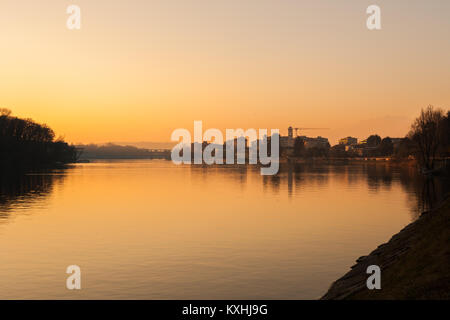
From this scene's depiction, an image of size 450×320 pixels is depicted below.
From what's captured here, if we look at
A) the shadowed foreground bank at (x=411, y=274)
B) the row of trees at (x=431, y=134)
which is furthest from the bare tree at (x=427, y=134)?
the shadowed foreground bank at (x=411, y=274)

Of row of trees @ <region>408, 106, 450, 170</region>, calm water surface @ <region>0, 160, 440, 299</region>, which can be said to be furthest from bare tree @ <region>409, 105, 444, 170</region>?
calm water surface @ <region>0, 160, 440, 299</region>

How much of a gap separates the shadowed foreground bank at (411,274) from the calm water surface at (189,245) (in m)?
1.83

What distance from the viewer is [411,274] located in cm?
2012

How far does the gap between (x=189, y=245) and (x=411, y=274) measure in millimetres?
19575

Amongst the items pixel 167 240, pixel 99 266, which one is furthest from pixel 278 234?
pixel 99 266

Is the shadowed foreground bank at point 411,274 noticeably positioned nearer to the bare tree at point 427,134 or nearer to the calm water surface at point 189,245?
the calm water surface at point 189,245

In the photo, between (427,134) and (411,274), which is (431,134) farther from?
(411,274)

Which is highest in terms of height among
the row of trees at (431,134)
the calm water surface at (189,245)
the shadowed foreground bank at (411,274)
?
the row of trees at (431,134)

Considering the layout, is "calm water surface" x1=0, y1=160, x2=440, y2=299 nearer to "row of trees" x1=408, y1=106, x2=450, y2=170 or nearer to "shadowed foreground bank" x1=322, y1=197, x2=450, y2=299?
"shadowed foreground bank" x1=322, y1=197, x2=450, y2=299

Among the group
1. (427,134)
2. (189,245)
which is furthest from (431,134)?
(189,245)

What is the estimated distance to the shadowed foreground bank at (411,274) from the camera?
1744cm

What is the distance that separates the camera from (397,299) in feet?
57.5

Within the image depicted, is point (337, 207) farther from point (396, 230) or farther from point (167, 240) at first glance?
point (167, 240)
